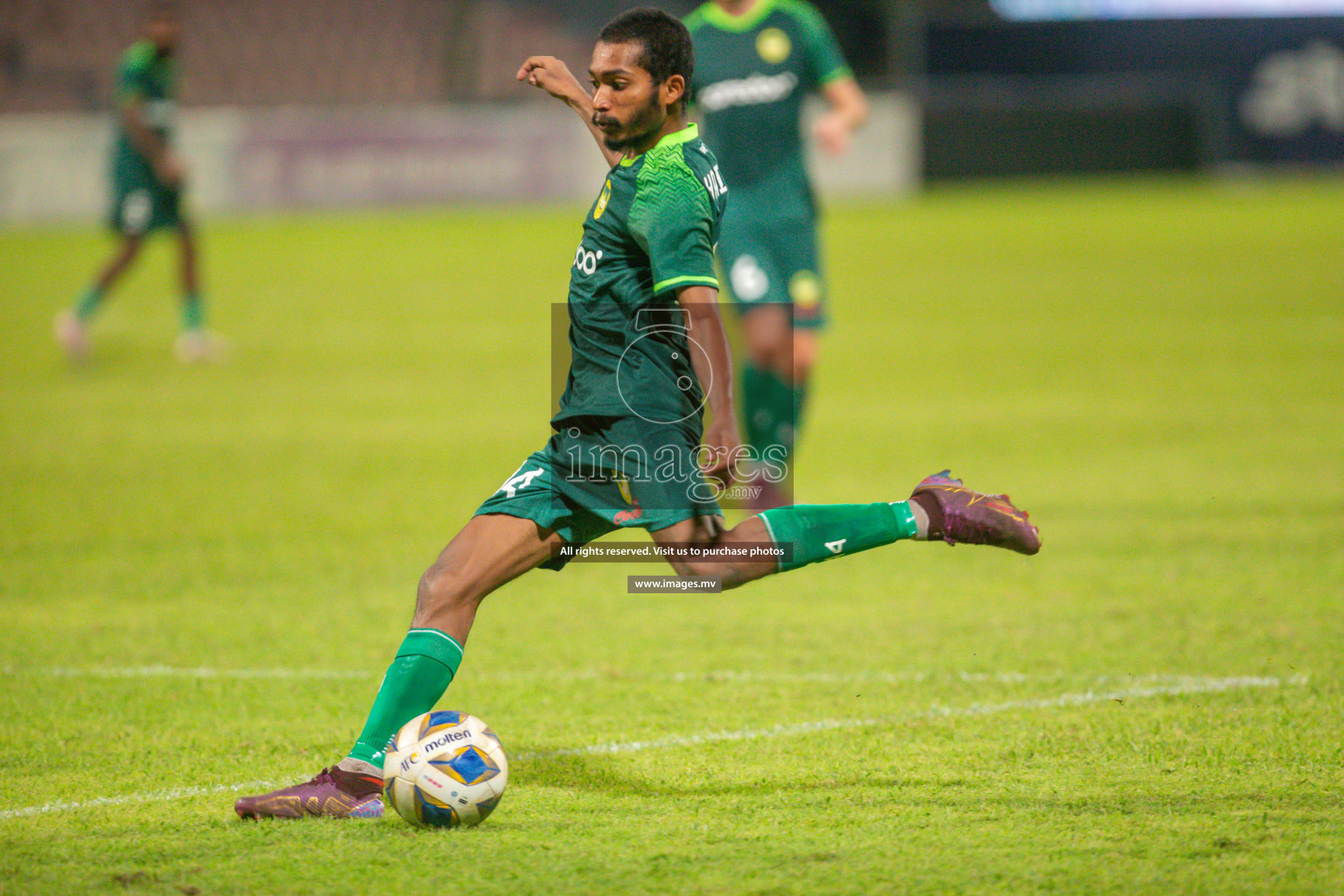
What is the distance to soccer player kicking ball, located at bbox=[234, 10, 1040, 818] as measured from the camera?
3730mm

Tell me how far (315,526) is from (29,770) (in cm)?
343

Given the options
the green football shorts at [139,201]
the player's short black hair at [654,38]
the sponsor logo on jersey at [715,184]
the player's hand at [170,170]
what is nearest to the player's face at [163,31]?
the player's hand at [170,170]

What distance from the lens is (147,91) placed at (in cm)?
1251

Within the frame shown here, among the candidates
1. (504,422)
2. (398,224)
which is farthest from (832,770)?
(398,224)

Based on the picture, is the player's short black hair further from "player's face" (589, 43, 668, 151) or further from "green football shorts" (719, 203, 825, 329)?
"green football shorts" (719, 203, 825, 329)

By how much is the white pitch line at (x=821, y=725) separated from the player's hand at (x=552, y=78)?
181 centimetres

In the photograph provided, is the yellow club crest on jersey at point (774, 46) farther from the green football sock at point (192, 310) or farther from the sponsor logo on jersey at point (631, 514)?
the green football sock at point (192, 310)

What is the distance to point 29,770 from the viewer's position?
161 inches

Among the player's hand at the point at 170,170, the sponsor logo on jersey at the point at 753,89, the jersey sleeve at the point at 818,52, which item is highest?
the jersey sleeve at the point at 818,52

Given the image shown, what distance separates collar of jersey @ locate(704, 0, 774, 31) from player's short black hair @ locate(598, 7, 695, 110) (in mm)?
3549

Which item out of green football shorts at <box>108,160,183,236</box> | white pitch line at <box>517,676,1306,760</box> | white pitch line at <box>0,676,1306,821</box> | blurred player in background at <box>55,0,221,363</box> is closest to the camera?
white pitch line at <box>0,676,1306,821</box>

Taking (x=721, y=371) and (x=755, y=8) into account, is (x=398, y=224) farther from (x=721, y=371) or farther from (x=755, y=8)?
(x=721, y=371)

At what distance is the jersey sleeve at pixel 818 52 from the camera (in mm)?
7332

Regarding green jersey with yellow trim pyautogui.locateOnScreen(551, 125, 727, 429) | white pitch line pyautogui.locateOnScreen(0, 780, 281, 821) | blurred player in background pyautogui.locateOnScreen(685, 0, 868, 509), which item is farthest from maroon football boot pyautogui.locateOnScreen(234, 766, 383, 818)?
blurred player in background pyautogui.locateOnScreen(685, 0, 868, 509)
